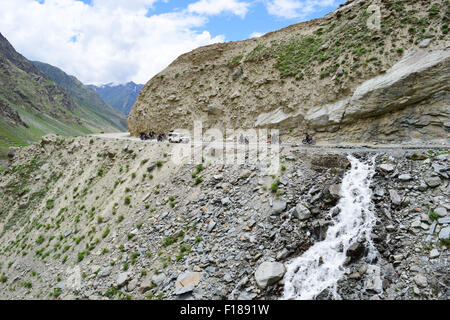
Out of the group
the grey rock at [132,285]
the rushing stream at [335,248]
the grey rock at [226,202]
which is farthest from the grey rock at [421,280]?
the grey rock at [132,285]

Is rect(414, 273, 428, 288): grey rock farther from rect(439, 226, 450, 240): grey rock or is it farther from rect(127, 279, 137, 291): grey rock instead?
rect(127, 279, 137, 291): grey rock

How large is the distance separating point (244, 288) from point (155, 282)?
5.10 meters

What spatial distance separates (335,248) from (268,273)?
3658 mm

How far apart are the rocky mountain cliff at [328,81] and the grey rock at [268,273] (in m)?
16.9

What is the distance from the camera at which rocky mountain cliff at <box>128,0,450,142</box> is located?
19.7m

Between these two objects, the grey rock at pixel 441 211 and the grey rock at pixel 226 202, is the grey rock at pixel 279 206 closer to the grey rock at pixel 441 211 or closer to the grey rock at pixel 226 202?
the grey rock at pixel 226 202

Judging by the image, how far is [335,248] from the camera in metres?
11.5

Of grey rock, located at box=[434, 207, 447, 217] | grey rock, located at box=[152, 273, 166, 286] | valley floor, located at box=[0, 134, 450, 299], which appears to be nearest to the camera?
valley floor, located at box=[0, 134, 450, 299]

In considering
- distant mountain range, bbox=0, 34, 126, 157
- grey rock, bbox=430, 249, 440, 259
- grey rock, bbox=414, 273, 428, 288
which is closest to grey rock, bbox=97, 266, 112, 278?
grey rock, bbox=414, 273, 428, 288

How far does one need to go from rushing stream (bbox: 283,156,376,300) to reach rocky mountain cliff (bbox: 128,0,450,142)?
34.7ft

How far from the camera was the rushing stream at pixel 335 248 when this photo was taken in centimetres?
1036

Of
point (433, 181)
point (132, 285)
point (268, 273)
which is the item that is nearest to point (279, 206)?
point (268, 273)

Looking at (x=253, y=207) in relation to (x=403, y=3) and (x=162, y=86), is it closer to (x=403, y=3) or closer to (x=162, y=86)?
(x=403, y=3)

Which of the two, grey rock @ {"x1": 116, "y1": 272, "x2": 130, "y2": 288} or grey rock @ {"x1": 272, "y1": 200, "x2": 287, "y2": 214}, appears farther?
grey rock @ {"x1": 272, "y1": 200, "x2": 287, "y2": 214}
